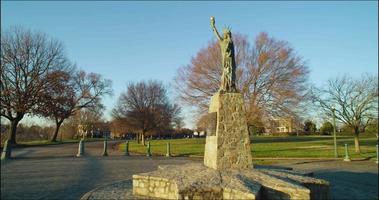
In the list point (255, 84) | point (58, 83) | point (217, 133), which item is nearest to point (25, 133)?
point (58, 83)

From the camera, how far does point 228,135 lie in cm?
953

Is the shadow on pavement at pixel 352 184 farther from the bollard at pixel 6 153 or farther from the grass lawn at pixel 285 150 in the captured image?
the bollard at pixel 6 153

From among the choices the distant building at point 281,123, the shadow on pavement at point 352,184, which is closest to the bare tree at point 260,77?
the distant building at point 281,123

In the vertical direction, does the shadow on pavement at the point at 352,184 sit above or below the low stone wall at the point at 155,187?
below

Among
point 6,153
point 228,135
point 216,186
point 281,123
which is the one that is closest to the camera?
point 216,186

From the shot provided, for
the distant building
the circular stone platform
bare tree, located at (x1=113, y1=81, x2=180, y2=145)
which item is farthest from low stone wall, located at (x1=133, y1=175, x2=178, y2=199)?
bare tree, located at (x1=113, y1=81, x2=180, y2=145)

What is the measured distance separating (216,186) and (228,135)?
2.50 meters

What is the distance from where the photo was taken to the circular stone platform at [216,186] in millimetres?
7078

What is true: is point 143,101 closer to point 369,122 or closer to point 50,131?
point 369,122

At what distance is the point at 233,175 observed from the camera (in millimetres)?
8297

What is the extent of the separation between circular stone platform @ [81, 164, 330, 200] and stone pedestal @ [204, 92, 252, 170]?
0.42m

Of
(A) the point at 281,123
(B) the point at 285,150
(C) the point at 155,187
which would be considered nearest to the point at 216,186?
(C) the point at 155,187

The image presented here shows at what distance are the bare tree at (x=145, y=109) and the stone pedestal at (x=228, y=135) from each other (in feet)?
114

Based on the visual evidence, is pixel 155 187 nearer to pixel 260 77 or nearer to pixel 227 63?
pixel 227 63
